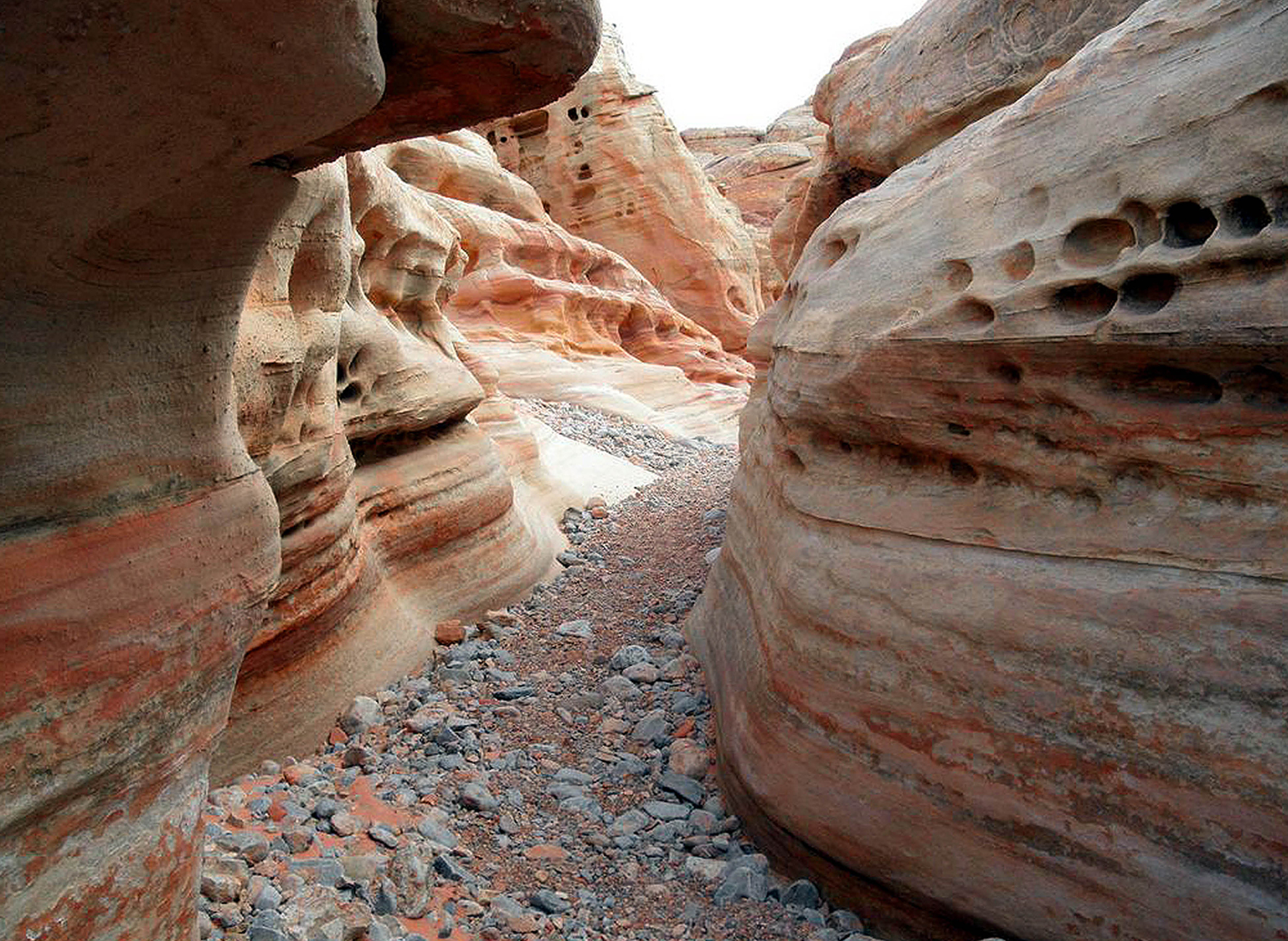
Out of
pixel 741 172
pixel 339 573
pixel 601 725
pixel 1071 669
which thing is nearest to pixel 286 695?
pixel 339 573

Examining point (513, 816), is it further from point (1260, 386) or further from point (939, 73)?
point (939, 73)

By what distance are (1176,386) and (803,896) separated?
6.59ft

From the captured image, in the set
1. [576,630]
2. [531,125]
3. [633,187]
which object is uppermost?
[531,125]

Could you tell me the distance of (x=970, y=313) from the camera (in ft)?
9.16

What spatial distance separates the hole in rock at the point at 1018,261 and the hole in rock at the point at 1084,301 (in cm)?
15

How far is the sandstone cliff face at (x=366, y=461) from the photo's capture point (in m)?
3.62

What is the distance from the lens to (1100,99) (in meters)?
2.70

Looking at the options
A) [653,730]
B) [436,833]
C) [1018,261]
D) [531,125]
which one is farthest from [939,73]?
[531,125]

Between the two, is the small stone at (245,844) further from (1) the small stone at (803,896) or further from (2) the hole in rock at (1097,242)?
(2) the hole in rock at (1097,242)

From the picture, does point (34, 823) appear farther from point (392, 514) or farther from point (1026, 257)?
point (392, 514)

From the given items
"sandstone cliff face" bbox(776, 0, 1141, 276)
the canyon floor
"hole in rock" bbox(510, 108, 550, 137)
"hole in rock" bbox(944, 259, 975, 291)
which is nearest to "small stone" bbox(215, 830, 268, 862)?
the canyon floor

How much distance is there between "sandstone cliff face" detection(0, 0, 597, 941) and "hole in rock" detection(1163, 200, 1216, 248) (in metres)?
1.67

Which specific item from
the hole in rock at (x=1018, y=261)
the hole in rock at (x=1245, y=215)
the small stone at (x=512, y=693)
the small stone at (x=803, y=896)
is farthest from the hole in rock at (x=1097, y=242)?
the small stone at (x=512, y=693)

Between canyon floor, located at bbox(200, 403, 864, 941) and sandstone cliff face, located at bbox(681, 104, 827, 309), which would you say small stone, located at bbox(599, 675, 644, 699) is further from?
sandstone cliff face, located at bbox(681, 104, 827, 309)
